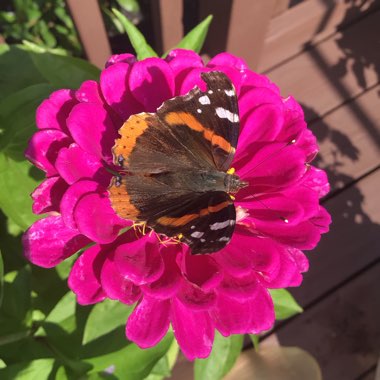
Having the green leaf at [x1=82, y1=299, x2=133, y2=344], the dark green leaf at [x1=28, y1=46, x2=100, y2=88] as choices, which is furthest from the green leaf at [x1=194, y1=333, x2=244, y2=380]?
the dark green leaf at [x1=28, y1=46, x2=100, y2=88]

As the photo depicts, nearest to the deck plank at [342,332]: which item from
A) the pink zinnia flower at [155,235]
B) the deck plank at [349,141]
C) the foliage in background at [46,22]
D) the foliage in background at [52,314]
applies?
the deck plank at [349,141]

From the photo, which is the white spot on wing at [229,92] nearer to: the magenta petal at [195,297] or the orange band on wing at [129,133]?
the orange band on wing at [129,133]

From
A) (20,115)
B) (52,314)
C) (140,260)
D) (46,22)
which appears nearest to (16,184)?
(20,115)

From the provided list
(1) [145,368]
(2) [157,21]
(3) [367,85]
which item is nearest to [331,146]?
(3) [367,85]

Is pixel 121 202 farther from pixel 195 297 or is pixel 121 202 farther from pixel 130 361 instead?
pixel 130 361

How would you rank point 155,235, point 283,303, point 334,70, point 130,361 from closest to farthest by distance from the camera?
point 155,235, point 130,361, point 283,303, point 334,70

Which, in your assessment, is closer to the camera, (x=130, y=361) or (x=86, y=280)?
(x=86, y=280)

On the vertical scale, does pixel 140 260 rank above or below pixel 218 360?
above
